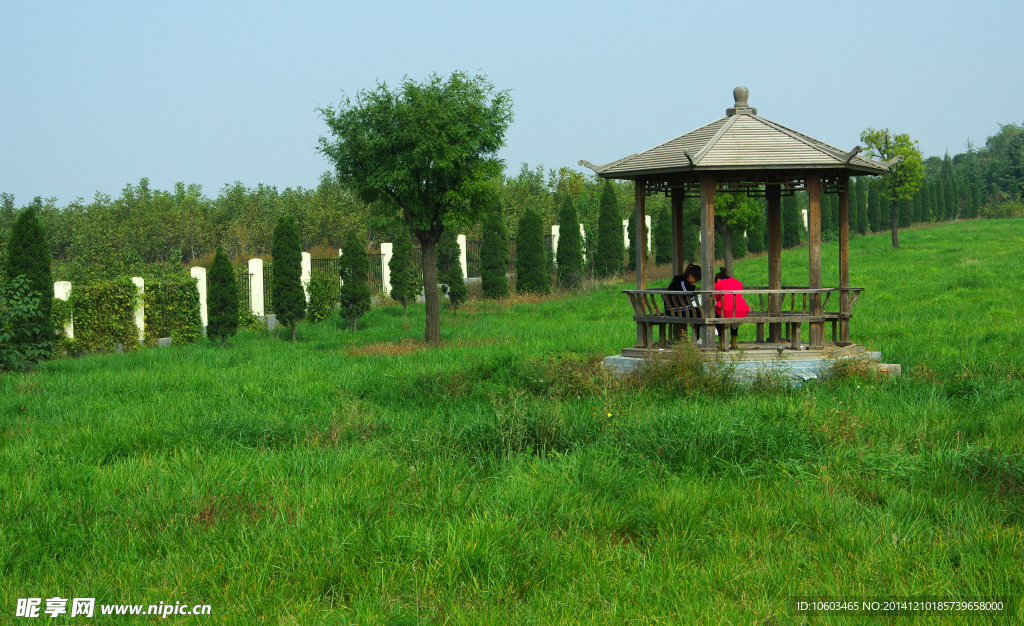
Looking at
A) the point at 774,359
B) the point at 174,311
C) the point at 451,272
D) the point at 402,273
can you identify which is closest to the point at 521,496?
the point at 774,359

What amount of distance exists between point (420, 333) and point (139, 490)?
1316 cm

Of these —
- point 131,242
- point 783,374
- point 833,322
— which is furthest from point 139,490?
point 131,242

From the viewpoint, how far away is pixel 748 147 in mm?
11078

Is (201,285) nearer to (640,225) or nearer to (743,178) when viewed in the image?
(640,225)

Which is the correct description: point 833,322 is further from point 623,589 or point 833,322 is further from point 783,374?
point 623,589

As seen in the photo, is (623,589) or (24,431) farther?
(24,431)

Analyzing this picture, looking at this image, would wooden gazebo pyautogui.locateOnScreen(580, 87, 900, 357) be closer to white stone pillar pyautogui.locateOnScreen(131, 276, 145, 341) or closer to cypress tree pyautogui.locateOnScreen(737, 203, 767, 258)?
white stone pillar pyautogui.locateOnScreen(131, 276, 145, 341)

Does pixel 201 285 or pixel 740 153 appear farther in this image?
pixel 201 285

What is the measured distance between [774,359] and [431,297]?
8063mm

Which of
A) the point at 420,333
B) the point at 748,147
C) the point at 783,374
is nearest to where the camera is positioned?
the point at 783,374

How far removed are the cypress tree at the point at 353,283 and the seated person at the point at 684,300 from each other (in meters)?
10.9

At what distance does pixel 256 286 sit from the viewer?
867 inches

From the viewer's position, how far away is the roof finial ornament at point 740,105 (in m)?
12.0

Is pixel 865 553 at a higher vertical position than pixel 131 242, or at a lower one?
lower
